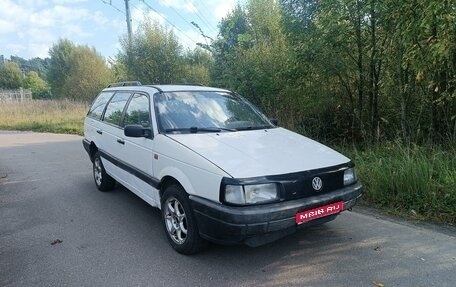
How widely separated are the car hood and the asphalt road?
0.94m

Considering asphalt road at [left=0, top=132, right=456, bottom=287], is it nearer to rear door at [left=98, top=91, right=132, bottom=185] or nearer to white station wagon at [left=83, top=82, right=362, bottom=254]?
white station wagon at [left=83, top=82, right=362, bottom=254]

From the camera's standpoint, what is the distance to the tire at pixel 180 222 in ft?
11.6

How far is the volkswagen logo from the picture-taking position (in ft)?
11.1

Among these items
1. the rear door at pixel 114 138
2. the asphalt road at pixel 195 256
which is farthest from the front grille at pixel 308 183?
the rear door at pixel 114 138

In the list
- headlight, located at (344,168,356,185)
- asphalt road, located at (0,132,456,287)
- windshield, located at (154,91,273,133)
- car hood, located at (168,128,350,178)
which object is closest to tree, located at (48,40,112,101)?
asphalt road, located at (0,132,456,287)

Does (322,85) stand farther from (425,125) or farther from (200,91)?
(200,91)

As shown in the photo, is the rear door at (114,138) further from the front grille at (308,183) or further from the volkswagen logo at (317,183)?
the volkswagen logo at (317,183)

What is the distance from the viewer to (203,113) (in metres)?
4.47

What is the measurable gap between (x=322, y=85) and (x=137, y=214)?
534 cm

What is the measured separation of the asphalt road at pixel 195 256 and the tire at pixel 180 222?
0.38 feet

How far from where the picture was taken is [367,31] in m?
7.30

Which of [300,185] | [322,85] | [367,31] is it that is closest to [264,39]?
[322,85]

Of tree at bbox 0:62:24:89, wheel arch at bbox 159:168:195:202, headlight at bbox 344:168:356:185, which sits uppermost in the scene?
tree at bbox 0:62:24:89

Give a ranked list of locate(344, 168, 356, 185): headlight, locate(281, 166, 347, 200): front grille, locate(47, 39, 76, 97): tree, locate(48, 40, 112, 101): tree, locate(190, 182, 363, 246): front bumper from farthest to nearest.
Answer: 1. locate(47, 39, 76, 97): tree
2. locate(48, 40, 112, 101): tree
3. locate(344, 168, 356, 185): headlight
4. locate(281, 166, 347, 200): front grille
5. locate(190, 182, 363, 246): front bumper
